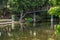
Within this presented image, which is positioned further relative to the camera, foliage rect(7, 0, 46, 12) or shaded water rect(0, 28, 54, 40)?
foliage rect(7, 0, 46, 12)

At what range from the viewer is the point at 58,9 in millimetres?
2842

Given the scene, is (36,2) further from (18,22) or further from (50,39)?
(50,39)

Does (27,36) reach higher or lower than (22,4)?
lower

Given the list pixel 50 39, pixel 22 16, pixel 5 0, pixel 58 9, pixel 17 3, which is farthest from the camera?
pixel 5 0

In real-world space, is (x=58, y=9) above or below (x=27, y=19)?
above

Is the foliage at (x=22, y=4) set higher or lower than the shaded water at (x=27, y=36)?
higher

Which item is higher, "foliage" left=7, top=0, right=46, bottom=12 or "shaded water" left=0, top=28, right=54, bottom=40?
"foliage" left=7, top=0, right=46, bottom=12

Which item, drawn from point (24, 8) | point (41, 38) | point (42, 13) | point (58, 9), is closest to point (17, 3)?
point (24, 8)

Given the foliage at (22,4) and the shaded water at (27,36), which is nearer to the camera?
the shaded water at (27,36)

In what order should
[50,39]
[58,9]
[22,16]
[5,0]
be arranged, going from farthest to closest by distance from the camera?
1. [5,0]
2. [22,16]
3. [50,39]
4. [58,9]

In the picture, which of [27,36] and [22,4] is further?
[22,4]

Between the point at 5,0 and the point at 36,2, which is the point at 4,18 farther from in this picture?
the point at 36,2

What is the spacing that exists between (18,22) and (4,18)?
10.7ft

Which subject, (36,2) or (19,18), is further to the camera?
(19,18)
